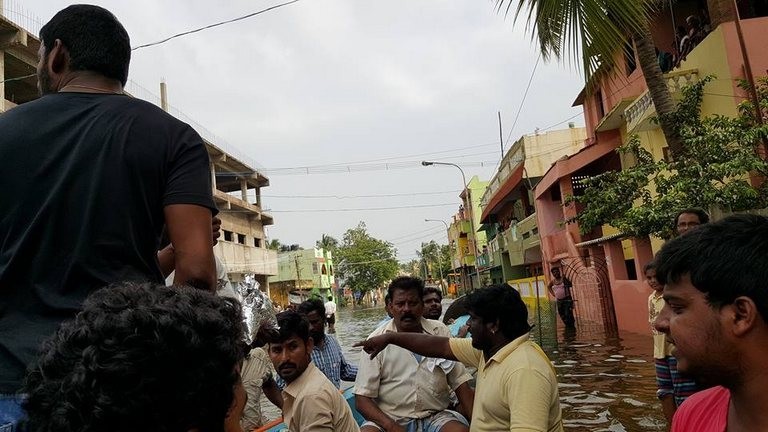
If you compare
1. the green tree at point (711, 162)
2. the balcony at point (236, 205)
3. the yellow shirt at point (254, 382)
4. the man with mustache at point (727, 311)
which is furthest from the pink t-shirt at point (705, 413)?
the balcony at point (236, 205)

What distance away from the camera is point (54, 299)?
134 cm

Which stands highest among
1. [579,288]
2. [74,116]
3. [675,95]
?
[675,95]

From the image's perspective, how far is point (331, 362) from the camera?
5.52 m

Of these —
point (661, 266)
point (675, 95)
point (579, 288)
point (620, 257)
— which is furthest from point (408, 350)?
point (579, 288)

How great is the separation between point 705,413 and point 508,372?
48.0 inches

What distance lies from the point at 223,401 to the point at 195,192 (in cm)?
71

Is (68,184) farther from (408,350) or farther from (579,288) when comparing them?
(579,288)

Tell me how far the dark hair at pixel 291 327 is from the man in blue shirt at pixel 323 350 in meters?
1.61

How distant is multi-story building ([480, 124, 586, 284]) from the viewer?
82.4ft

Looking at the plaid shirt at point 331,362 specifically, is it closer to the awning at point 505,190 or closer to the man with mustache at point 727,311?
the man with mustache at point 727,311

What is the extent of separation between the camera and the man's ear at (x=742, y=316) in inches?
54.0

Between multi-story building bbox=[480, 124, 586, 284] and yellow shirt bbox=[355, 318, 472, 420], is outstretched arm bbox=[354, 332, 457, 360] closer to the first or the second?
yellow shirt bbox=[355, 318, 472, 420]

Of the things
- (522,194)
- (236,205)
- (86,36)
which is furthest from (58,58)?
(236,205)

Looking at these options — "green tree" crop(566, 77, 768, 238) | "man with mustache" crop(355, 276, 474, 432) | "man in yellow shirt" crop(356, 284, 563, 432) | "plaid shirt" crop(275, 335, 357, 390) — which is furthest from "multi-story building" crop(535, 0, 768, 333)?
"plaid shirt" crop(275, 335, 357, 390)
